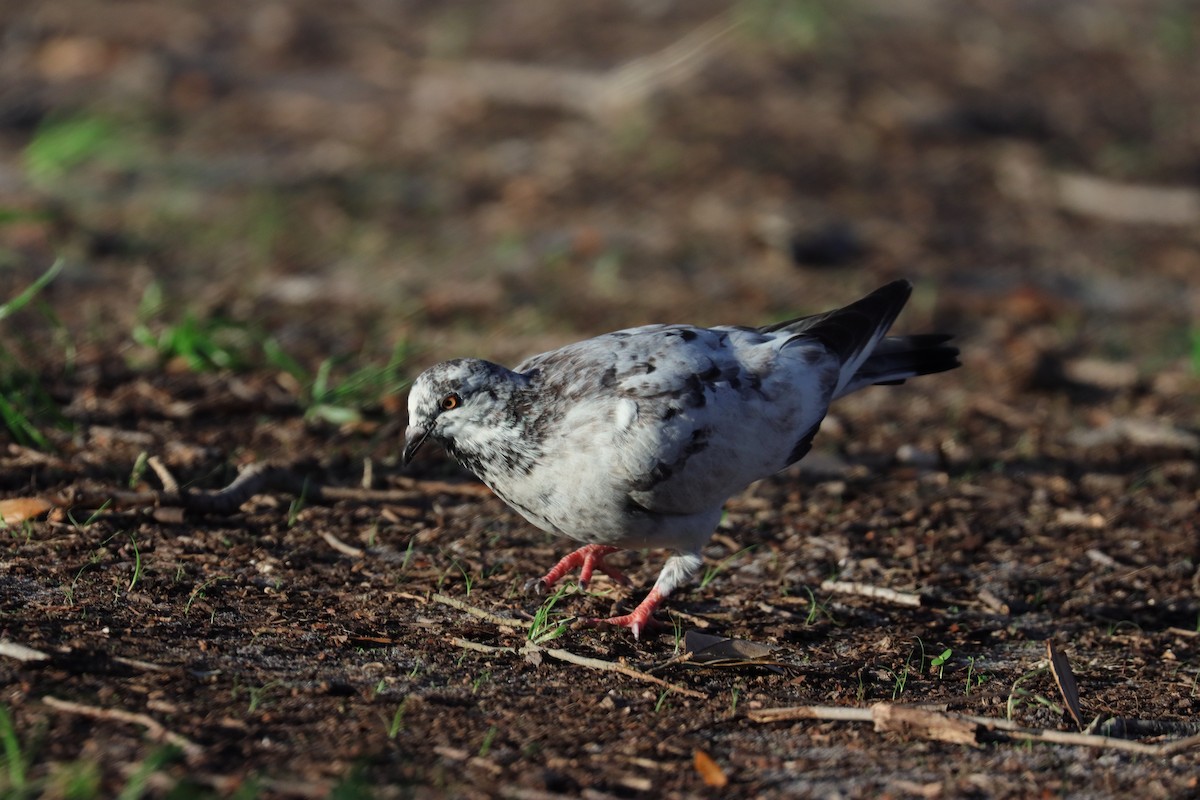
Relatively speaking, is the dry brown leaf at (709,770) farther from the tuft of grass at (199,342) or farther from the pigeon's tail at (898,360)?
the tuft of grass at (199,342)

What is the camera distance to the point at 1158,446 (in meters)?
6.21

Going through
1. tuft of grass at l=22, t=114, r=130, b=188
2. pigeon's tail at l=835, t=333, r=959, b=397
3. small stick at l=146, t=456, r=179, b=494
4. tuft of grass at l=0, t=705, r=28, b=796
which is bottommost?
small stick at l=146, t=456, r=179, b=494

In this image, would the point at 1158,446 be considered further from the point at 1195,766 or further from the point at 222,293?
the point at 222,293

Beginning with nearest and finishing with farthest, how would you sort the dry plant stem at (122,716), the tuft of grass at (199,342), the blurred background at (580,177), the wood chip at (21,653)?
the dry plant stem at (122,716), the wood chip at (21,653), the tuft of grass at (199,342), the blurred background at (580,177)

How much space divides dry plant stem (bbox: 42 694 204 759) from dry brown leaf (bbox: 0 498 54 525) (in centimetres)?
132

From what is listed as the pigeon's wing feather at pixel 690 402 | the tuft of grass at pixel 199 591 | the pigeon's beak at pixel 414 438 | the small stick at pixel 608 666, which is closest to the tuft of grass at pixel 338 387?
the pigeon's beak at pixel 414 438

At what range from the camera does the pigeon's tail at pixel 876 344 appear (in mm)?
4789

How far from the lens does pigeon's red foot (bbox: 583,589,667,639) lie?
425 centimetres

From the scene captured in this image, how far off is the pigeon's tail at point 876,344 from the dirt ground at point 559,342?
0.64 meters

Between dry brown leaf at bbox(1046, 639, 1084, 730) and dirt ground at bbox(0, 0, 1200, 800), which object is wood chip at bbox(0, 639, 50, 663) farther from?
dry brown leaf at bbox(1046, 639, 1084, 730)

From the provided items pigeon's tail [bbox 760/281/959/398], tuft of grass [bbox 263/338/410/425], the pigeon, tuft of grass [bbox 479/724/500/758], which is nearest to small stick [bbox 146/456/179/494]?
tuft of grass [bbox 263/338/410/425]

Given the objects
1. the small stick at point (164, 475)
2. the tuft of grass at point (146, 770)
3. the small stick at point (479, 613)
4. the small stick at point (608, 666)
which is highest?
the tuft of grass at point (146, 770)

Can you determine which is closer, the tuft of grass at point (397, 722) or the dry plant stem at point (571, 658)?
the tuft of grass at point (397, 722)

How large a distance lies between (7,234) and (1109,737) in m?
6.47
